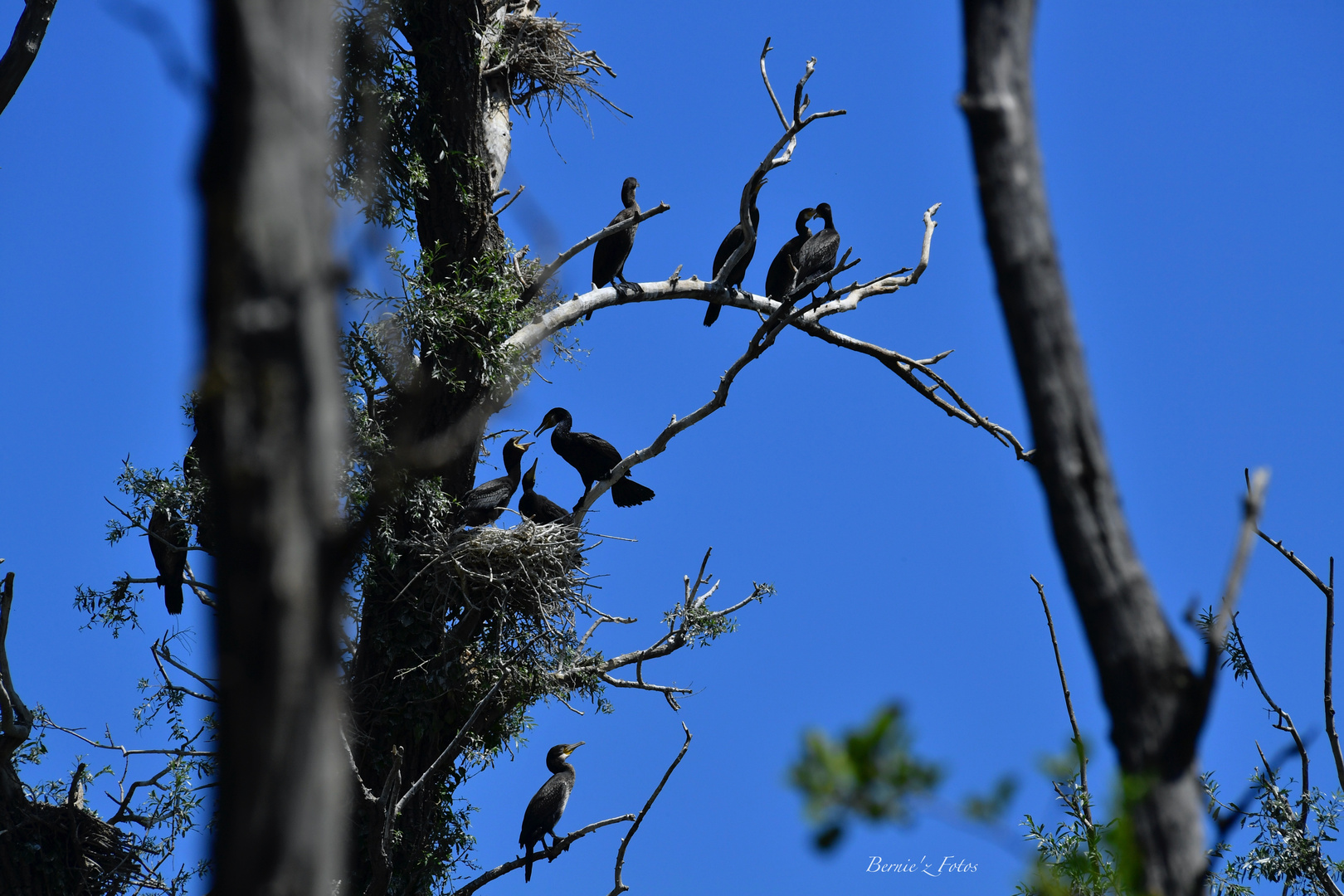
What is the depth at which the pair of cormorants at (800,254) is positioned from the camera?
895cm

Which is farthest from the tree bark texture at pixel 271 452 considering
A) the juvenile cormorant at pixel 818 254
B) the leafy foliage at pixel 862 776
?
the juvenile cormorant at pixel 818 254

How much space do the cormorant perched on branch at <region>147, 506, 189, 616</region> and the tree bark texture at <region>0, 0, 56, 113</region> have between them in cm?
280

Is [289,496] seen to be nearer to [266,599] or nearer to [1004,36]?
[266,599]

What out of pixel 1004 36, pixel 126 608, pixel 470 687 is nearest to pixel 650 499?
pixel 470 687

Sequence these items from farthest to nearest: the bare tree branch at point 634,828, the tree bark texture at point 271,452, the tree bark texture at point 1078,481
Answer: the bare tree branch at point 634,828 → the tree bark texture at point 1078,481 → the tree bark texture at point 271,452

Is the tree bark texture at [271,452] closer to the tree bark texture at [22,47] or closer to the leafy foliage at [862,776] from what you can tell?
the leafy foliage at [862,776]

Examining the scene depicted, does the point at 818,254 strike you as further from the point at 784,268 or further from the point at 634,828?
the point at 634,828

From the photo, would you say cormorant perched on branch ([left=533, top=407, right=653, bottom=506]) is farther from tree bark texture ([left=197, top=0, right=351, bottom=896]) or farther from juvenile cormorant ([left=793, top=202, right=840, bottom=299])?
tree bark texture ([left=197, top=0, right=351, bottom=896])

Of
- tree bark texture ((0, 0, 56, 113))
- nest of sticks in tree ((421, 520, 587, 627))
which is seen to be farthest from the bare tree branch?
tree bark texture ((0, 0, 56, 113))

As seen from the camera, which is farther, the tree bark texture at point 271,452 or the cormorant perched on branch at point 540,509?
the cormorant perched on branch at point 540,509

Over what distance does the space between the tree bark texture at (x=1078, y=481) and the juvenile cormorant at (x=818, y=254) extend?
7186 millimetres

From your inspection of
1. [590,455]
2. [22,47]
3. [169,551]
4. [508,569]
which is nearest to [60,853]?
[169,551]

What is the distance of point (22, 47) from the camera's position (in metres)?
6.93

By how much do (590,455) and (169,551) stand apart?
3.12 meters
